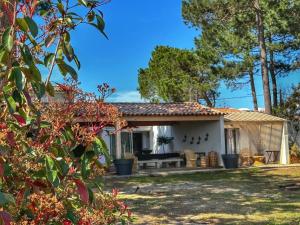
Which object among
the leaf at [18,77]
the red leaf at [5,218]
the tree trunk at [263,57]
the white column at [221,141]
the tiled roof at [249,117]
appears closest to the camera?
the red leaf at [5,218]

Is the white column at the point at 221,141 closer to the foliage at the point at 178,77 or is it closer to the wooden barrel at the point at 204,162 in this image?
the wooden barrel at the point at 204,162

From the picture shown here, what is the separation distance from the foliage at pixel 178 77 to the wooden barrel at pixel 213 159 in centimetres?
990

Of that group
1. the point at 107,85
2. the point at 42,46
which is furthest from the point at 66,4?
the point at 107,85

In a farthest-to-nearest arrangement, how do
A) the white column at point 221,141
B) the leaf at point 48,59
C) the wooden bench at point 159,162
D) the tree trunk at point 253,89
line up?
the tree trunk at point 253,89 < the wooden bench at point 159,162 < the white column at point 221,141 < the leaf at point 48,59

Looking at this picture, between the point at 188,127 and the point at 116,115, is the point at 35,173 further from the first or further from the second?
the point at 188,127

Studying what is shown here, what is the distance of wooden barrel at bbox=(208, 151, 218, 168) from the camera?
24025 millimetres

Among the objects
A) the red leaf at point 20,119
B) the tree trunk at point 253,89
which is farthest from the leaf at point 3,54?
the tree trunk at point 253,89

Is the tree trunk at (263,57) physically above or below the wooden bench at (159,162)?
above

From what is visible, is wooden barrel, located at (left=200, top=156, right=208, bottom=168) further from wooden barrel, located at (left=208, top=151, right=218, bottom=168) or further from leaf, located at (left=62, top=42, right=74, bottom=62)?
leaf, located at (left=62, top=42, right=74, bottom=62)

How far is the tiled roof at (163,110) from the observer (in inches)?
896

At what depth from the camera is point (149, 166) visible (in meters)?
25.5

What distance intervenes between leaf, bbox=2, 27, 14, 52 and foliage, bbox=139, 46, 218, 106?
103ft

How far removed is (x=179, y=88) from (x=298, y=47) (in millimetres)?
9766

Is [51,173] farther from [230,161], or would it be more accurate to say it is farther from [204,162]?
[204,162]
